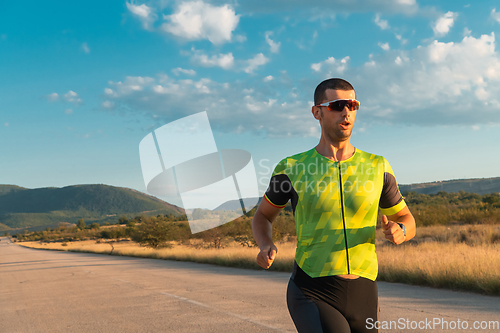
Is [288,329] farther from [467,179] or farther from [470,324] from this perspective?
[467,179]

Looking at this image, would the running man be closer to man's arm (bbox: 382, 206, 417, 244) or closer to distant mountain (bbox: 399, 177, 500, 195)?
man's arm (bbox: 382, 206, 417, 244)

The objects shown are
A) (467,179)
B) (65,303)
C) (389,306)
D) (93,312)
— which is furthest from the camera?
(467,179)

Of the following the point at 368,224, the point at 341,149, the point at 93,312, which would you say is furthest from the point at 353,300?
the point at 93,312

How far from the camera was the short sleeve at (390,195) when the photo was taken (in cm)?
245

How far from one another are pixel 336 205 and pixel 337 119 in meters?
0.53

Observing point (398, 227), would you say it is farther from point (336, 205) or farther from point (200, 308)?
point (200, 308)

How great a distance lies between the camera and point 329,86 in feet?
8.04

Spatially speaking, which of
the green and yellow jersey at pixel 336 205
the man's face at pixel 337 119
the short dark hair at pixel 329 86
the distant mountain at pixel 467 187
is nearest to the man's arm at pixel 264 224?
the green and yellow jersey at pixel 336 205

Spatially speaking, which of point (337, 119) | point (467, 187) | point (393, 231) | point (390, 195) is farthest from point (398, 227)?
point (467, 187)

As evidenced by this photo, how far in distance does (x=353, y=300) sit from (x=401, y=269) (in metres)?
10.5

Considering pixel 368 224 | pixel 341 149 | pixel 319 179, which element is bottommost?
pixel 368 224

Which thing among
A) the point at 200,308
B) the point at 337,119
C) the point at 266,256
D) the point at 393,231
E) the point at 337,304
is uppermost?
the point at 337,119

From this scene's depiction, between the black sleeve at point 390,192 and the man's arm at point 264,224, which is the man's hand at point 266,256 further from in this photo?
the black sleeve at point 390,192

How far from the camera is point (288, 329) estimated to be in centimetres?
637
